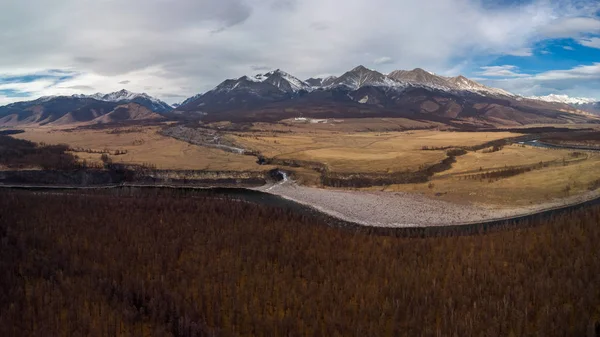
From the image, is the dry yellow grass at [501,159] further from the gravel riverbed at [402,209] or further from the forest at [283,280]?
the forest at [283,280]

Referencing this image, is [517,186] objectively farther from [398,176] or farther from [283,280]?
[283,280]

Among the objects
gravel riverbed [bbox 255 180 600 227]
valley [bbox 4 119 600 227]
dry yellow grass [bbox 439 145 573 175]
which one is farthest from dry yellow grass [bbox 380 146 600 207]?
gravel riverbed [bbox 255 180 600 227]

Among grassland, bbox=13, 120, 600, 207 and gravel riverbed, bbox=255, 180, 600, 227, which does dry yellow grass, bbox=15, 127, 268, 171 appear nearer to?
grassland, bbox=13, 120, 600, 207

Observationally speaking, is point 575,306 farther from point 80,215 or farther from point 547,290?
point 80,215

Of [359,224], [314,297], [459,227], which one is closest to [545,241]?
[314,297]

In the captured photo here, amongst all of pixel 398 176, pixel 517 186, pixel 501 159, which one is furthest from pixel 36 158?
pixel 501 159

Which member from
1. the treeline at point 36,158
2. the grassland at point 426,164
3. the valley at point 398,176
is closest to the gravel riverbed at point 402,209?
the valley at point 398,176
